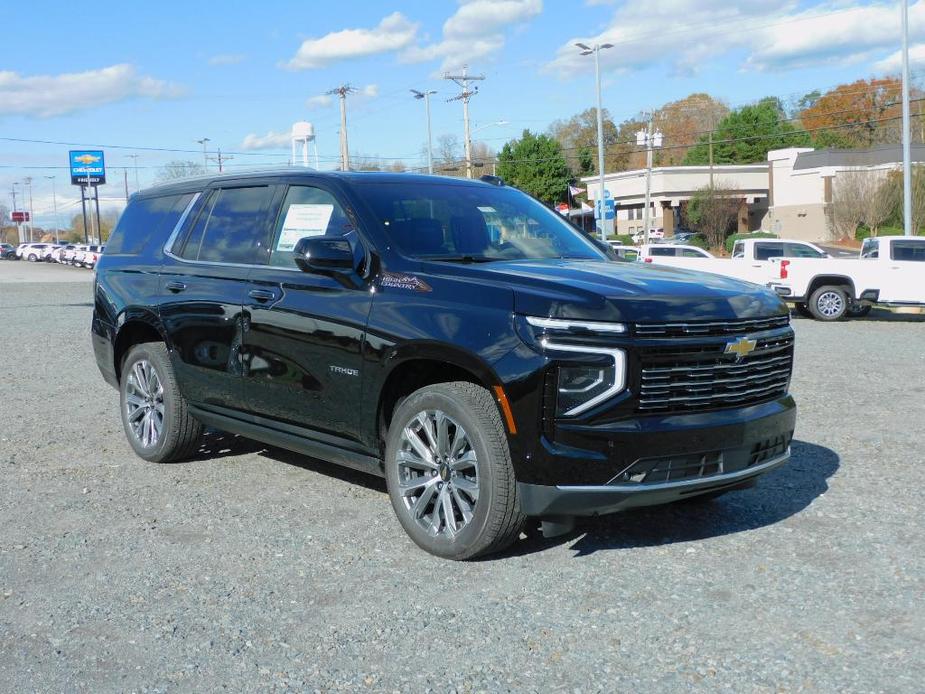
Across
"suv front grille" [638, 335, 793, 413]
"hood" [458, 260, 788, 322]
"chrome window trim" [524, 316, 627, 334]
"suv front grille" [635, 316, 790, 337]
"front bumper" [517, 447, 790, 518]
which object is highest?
"hood" [458, 260, 788, 322]

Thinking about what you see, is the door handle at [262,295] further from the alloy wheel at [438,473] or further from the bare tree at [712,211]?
the bare tree at [712,211]

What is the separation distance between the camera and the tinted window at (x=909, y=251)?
21047 millimetres

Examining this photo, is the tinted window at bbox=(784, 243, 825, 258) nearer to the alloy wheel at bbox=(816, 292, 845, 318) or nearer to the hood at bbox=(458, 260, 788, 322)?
the alloy wheel at bbox=(816, 292, 845, 318)

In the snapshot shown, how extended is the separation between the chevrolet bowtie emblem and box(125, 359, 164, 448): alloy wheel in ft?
13.0

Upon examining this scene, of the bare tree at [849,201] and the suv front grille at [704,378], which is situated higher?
the bare tree at [849,201]

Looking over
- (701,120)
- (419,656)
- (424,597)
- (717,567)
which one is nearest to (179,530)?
(424,597)

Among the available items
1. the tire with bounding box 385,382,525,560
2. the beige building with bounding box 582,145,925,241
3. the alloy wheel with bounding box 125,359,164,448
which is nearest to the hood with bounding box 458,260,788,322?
the tire with bounding box 385,382,525,560

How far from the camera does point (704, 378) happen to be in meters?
4.77

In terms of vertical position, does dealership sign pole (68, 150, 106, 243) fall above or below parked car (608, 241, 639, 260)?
above

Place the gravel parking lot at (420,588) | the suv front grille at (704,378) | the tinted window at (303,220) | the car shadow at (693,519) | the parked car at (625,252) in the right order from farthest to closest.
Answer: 1. the parked car at (625,252)
2. the tinted window at (303,220)
3. the car shadow at (693,519)
4. the suv front grille at (704,378)
5. the gravel parking lot at (420,588)

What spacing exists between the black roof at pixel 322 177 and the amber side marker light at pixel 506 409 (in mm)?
1888

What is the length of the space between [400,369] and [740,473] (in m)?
1.73

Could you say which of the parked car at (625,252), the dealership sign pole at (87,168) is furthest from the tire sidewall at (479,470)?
the dealership sign pole at (87,168)

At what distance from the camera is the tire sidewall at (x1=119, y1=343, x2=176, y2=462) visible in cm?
695
